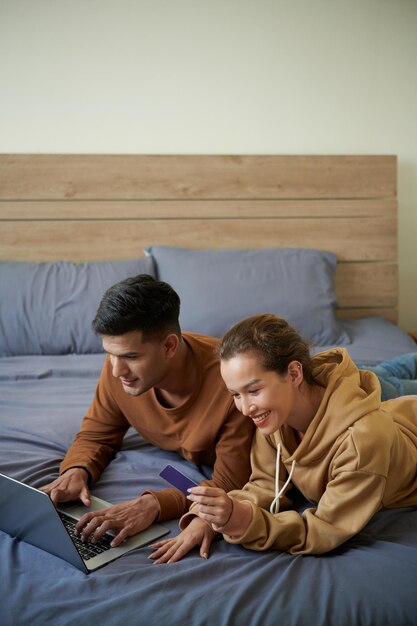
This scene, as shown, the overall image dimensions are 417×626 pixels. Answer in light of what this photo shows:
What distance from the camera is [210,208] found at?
2.88m

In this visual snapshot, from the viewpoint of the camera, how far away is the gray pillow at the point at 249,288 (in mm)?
2490

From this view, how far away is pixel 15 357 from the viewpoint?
2416 millimetres

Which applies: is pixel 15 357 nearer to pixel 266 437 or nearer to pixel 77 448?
pixel 77 448

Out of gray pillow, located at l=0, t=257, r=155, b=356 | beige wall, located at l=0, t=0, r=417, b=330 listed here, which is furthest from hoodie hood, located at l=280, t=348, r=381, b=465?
beige wall, located at l=0, t=0, r=417, b=330

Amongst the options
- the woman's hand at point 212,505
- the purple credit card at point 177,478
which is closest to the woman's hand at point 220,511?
the woman's hand at point 212,505

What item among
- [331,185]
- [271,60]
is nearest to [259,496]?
[331,185]

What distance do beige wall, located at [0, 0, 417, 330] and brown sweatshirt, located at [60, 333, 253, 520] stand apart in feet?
5.10

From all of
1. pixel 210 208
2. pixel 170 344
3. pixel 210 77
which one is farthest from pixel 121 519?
pixel 210 77

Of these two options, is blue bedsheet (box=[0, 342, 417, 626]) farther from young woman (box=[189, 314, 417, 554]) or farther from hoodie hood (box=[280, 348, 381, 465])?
hoodie hood (box=[280, 348, 381, 465])

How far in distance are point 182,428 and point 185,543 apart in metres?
0.38

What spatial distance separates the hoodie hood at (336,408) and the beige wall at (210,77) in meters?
1.82

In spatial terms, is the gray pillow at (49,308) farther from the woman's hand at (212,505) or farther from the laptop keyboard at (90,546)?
the woman's hand at (212,505)

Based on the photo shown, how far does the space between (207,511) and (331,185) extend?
82.4 inches

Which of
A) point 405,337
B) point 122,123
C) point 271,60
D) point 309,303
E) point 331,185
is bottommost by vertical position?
point 405,337
